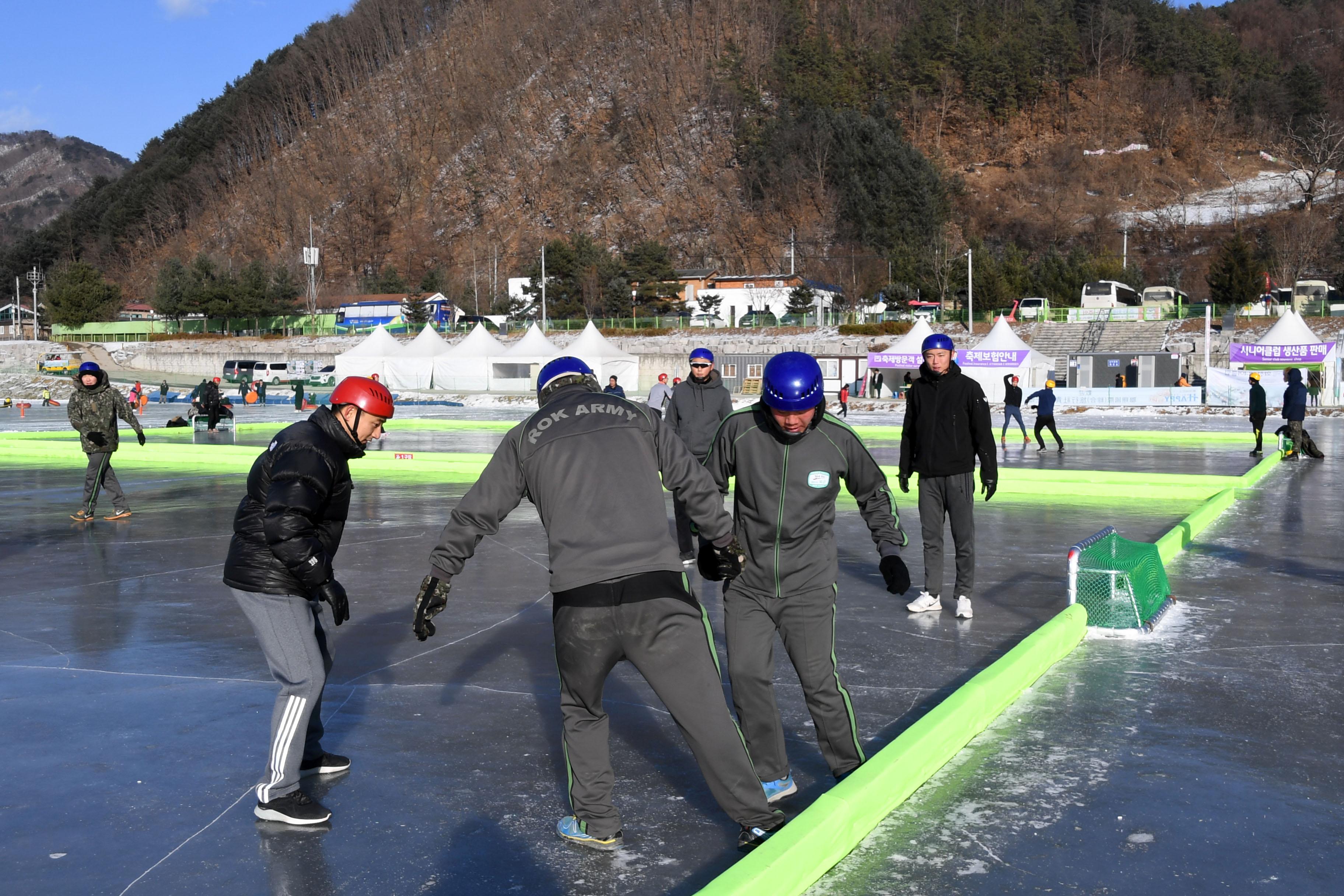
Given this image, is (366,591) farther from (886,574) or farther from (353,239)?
(353,239)

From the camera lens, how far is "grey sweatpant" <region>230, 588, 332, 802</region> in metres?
4.02

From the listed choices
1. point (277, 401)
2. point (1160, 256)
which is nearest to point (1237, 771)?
point (277, 401)

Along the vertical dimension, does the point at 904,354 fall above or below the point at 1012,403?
above

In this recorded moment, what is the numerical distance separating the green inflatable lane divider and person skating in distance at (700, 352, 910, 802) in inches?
9.2

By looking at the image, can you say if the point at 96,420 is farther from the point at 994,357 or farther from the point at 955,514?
the point at 994,357

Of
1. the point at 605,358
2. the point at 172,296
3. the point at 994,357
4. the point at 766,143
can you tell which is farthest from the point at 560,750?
the point at 766,143

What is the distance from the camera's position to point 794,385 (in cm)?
407

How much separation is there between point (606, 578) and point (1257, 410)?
17.7 metres

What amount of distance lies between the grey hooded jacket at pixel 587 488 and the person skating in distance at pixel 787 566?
1.87ft

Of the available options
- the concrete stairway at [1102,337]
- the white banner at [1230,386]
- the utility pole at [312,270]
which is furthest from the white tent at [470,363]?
the utility pole at [312,270]

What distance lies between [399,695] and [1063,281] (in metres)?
67.6

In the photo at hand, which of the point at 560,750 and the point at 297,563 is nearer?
the point at 297,563

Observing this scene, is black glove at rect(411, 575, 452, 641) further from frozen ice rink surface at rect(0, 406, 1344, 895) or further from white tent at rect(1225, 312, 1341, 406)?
white tent at rect(1225, 312, 1341, 406)

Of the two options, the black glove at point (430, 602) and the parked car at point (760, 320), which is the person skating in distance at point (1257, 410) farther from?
the parked car at point (760, 320)
